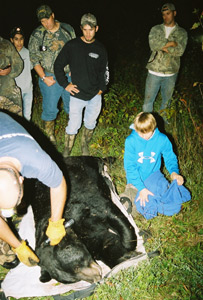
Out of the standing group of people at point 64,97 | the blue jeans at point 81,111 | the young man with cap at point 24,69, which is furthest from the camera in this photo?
the young man with cap at point 24,69

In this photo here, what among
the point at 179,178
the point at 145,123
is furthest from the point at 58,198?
the point at 179,178

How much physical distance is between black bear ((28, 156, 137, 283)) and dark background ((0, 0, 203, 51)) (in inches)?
383

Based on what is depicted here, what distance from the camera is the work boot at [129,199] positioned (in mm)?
3271

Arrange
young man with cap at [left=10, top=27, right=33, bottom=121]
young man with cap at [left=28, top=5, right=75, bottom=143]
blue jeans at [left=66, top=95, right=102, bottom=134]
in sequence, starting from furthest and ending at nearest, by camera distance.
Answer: young man with cap at [left=10, top=27, right=33, bottom=121] < blue jeans at [left=66, top=95, right=102, bottom=134] < young man with cap at [left=28, top=5, right=75, bottom=143]

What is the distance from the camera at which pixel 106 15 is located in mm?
14375

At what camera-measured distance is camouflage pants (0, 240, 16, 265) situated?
116 inches

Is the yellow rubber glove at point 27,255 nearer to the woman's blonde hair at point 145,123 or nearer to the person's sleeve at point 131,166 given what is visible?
the person's sleeve at point 131,166

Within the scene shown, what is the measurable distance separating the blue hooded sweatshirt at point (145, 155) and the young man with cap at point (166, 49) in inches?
76.9

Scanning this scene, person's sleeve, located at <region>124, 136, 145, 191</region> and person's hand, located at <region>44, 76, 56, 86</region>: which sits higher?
person's hand, located at <region>44, 76, 56, 86</region>

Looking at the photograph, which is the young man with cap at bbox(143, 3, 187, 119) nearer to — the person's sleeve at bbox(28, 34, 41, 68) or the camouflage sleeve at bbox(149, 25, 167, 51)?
the camouflage sleeve at bbox(149, 25, 167, 51)

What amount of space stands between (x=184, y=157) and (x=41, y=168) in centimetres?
307

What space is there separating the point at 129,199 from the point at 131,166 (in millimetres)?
507

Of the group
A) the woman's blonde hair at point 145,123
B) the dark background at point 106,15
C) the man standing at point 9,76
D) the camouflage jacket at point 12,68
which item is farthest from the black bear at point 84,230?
the dark background at point 106,15

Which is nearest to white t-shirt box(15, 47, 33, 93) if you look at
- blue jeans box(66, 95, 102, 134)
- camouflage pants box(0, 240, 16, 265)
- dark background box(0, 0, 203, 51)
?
blue jeans box(66, 95, 102, 134)
